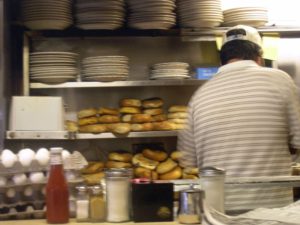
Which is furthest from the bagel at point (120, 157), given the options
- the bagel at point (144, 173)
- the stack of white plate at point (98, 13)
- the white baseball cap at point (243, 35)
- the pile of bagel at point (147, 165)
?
the white baseball cap at point (243, 35)

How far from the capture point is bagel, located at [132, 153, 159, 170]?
3.11m

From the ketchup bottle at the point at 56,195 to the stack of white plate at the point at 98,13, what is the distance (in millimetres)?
1637

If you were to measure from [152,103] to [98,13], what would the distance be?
0.62 meters

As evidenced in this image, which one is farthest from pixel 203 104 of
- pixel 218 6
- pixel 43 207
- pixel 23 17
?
pixel 23 17

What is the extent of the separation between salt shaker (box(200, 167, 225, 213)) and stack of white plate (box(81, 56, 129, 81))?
5.27ft

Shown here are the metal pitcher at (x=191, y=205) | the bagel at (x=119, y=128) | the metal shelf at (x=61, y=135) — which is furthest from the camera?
the bagel at (x=119, y=128)

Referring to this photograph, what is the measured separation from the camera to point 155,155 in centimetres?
319

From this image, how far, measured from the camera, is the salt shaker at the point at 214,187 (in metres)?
1.49

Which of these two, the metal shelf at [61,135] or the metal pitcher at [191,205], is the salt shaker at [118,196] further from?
the metal shelf at [61,135]

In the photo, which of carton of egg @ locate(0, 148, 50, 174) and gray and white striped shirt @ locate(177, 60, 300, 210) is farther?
gray and white striped shirt @ locate(177, 60, 300, 210)

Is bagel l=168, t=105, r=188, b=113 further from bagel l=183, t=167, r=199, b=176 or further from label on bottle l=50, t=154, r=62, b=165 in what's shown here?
label on bottle l=50, t=154, r=62, b=165

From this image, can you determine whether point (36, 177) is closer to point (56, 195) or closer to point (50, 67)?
point (56, 195)

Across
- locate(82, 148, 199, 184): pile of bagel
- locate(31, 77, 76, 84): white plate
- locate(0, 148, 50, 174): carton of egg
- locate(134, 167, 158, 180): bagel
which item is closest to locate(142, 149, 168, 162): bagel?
locate(82, 148, 199, 184): pile of bagel

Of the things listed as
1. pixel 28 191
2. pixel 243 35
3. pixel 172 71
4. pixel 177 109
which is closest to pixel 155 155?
pixel 177 109
